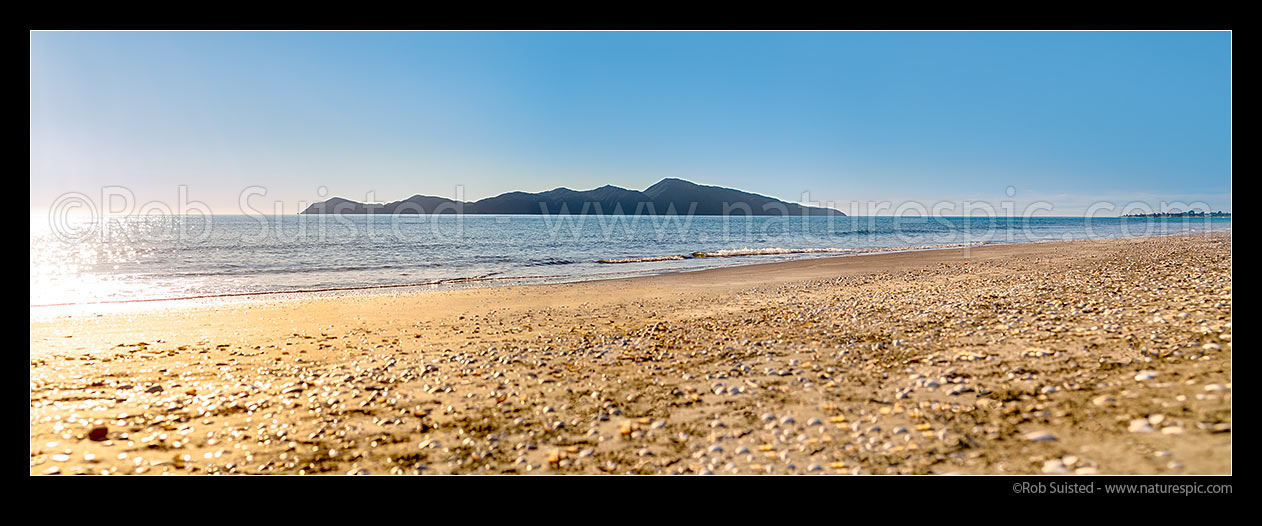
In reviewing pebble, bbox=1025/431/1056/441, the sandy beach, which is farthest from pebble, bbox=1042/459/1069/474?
pebble, bbox=1025/431/1056/441

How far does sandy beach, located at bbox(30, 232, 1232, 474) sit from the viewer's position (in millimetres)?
5156

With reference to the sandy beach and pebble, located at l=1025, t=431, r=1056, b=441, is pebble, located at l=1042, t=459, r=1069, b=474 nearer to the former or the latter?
the sandy beach

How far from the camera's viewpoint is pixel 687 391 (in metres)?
7.26

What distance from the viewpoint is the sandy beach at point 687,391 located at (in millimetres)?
5156

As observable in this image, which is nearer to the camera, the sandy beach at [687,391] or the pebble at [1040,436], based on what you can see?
the pebble at [1040,436]

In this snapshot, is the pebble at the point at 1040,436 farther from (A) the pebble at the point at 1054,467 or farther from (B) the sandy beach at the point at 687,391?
(A) the pebble at the point at 1054,467

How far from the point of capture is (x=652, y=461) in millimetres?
5328

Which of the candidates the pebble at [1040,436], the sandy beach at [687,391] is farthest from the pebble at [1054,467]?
the pebble at [1040,436]

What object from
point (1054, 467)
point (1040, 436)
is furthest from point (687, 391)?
point (1054, 467)
